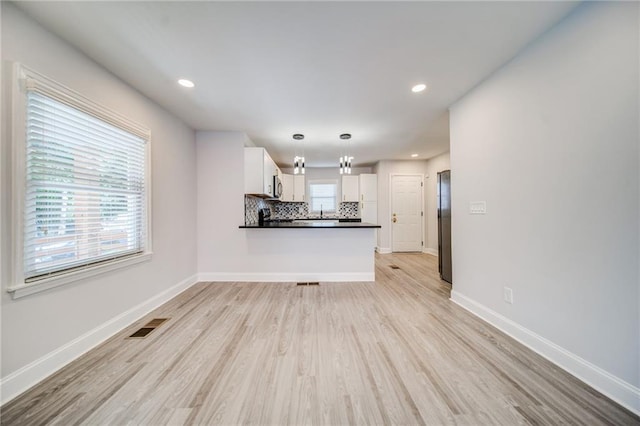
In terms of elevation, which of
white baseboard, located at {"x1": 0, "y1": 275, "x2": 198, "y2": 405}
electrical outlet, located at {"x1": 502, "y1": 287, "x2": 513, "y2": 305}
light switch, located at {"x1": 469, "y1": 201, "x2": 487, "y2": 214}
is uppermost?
light switch, located at {"x1": 469, "y1": 201, "x2": 487, "y2": 214}

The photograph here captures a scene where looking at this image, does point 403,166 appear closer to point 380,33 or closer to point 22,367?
point 380,33

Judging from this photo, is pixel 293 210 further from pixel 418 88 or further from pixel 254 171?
pixel 418 88

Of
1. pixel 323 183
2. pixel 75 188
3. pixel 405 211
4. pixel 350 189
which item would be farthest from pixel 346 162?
pixel 75 188

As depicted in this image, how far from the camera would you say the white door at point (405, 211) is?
617 cm

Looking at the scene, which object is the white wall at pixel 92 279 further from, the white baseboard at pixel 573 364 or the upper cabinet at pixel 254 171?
the white baseboard at pixel 573 364

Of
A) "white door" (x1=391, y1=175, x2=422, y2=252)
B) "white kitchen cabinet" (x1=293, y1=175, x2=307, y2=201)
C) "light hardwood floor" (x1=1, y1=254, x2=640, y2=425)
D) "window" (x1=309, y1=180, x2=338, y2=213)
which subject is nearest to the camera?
"light hardwood floor" (x1=1, y1=254, x2=640, y2=425)

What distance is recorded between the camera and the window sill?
1416 millimetres

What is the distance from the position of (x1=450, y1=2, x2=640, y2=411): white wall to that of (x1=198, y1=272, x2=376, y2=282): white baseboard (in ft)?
5.68

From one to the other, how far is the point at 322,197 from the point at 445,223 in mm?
3988

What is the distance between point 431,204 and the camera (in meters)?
5.94

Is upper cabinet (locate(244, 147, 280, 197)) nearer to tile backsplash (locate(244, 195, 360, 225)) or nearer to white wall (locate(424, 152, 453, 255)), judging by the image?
tile backsplash (locate(244, 195, 360, 225))

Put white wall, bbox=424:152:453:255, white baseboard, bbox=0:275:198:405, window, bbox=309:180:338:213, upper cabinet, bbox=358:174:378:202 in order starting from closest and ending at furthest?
white baseboard, bbox=0:275:198:405 < white wall, bbox=424:152:453:255 < upper cabinet, bbox=358:174:378:202 < window, bbox=309:180:338:213

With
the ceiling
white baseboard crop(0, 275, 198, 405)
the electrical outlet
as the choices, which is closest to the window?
the ceiling

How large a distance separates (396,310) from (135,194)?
3212mm
